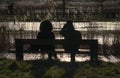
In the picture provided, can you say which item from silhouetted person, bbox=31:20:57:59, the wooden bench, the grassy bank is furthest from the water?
the grassy bank

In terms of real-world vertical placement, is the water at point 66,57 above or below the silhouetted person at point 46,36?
below

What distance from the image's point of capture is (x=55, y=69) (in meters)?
9.42

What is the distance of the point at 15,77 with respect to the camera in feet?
28.8

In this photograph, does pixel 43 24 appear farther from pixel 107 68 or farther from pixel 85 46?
pixel 107 68

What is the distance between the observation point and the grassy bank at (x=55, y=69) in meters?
8.94

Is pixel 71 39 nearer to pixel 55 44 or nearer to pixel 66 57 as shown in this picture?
pixel 55 44

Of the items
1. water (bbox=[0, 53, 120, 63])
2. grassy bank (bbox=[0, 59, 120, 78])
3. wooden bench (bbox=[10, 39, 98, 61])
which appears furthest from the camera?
water (bbox=[0, 53, 120, 63])

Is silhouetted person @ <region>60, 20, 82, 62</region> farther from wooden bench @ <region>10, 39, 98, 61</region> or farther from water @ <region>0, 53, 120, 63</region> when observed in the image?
water @ <region>0, 53, 120, 63</region>

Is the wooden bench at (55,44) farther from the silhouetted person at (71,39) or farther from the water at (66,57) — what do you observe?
the water at (66,57)

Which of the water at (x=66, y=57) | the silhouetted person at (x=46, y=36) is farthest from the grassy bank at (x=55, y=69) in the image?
the water at (x=66, y=57)

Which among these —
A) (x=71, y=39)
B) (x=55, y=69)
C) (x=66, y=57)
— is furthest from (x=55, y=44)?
(x=55, y=69)

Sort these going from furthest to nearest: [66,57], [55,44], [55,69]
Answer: [66,57] → [55,44] → [55,69]

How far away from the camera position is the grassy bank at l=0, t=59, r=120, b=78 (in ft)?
29.3

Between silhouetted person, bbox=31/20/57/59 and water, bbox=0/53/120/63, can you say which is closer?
silhouetted person, bbox=31/20/57/59
